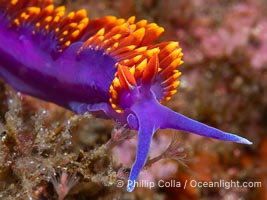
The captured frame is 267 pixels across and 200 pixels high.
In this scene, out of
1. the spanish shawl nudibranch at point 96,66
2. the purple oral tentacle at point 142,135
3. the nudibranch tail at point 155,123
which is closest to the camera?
the purple oral tentacle at point 142,135

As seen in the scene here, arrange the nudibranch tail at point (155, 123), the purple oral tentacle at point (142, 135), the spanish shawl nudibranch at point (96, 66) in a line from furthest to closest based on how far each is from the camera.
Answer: the spanish shawl nudibranch at point (96, 66), the nudibranch tail at point (155, 123), the purple oral tentacle at point (142, 135)

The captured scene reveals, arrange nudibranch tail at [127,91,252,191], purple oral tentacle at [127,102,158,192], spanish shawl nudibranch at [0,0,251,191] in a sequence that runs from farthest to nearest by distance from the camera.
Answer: spanish shawl nudibranch at [0,0,251,191], nudibranch tail at [127,91,252,191], purple oral tentacle at [127,102,158,192]

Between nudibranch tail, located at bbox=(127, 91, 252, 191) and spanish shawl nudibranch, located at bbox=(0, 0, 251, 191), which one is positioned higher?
spanish shawl nudibranch, located at bbox=(0, 0, 251, 191)

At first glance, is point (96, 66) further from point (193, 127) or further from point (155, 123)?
point (193, 127)

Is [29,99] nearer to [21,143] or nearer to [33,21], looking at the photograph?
[33,21]

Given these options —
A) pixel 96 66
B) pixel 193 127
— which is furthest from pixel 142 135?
pixel 96 66

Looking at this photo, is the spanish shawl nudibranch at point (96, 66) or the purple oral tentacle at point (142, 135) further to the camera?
the spanish shawl nudibranch at point (96, 66)

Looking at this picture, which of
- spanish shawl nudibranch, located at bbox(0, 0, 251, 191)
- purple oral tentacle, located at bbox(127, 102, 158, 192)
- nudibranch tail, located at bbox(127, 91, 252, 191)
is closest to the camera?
purple oral tentacle, located at bbox(127, 102, 158, 192)

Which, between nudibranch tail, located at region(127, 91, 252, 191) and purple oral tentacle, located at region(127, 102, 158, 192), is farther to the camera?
nudibranch tail, located at region(127, 91, 252, 191)

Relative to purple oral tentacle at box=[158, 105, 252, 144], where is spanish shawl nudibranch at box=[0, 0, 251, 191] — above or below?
above
